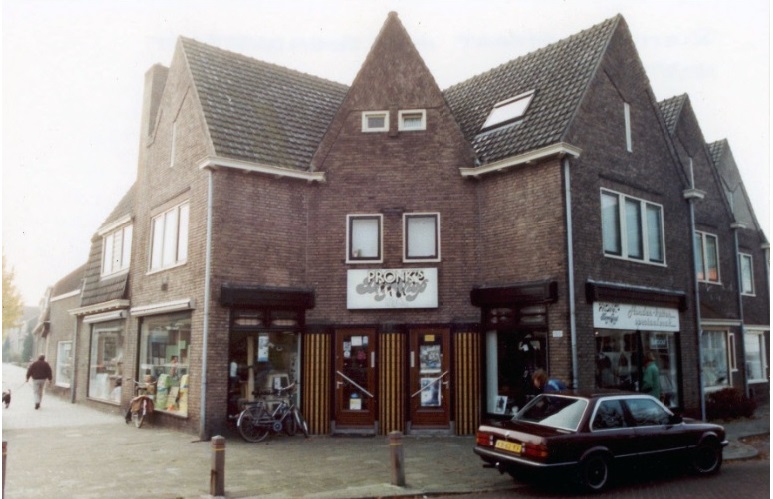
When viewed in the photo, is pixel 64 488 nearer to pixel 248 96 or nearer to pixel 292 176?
pixel 292 176

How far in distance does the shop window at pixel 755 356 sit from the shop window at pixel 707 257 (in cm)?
309

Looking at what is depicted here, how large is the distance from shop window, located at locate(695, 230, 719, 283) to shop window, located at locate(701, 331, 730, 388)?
1855 millimetres

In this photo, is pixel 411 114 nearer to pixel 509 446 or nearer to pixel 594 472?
pixel 509 446

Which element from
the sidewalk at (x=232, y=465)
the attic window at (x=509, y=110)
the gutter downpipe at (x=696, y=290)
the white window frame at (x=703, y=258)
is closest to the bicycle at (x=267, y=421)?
the sidewalk at (x=232, y=465)

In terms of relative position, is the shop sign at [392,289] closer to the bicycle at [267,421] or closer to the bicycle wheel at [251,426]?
the bicycle at [267,421]

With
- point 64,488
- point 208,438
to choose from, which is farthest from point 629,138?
point 64,488

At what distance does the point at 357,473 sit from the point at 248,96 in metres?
11.1

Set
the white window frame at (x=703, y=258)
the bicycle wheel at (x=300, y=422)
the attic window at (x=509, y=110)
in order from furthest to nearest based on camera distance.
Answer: the white window frame at (x=703, y=258)
the attic window at (x=509, y=110)
the bicycle wheel at (x=300, y=422)

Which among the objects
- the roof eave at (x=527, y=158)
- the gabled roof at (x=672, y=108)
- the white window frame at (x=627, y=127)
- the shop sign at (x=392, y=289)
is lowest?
the shop sign at (x=392, y=289)

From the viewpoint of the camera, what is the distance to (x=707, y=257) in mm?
22078

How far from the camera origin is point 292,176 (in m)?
16.6

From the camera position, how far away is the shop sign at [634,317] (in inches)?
615

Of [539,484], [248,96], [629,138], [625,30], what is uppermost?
[625,30]

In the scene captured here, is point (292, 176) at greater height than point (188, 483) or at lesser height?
greater
